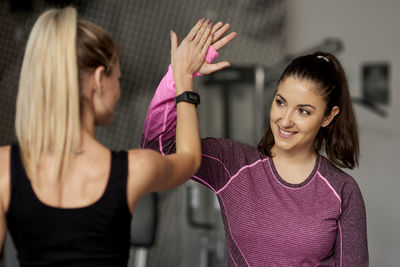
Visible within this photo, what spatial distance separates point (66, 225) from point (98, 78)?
287mm

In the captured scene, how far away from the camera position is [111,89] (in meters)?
1.03

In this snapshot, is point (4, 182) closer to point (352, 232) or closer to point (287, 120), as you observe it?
point (287, 120)

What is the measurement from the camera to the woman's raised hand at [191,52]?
3.93 ft

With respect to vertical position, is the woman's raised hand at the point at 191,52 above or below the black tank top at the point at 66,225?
above

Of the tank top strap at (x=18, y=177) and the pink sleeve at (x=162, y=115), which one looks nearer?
the tank top strap at (x=18, y=177)

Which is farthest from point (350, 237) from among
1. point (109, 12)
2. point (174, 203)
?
point (109, 12)

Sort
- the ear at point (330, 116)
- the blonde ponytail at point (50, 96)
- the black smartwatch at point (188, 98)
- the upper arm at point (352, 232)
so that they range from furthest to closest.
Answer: the ear at point (330, 116) → the upper arm at point (352, 232) → the black smartwatch at point (188, 98) → the blonde ponytail at point (50, 96)

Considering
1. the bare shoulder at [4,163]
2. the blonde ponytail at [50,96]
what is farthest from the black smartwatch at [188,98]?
the bare shoulder at [4,163]

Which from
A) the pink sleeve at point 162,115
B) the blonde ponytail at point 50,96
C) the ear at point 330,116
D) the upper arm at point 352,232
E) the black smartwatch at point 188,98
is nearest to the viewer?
the blonde ponytail at point 50,96

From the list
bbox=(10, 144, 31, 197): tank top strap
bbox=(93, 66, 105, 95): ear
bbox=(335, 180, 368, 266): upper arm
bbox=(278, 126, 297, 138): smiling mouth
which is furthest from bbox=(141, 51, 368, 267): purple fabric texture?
bbox=(10, 144, 31, 197): tank top strap

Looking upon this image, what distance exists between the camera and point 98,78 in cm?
100

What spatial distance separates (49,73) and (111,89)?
138 mm

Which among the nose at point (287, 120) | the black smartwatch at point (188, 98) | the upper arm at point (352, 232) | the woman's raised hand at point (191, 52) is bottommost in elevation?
the upper arm at point (352, 232)

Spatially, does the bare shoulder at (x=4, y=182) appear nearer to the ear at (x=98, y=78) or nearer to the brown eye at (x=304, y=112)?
the ear at (x=98, y=78)
